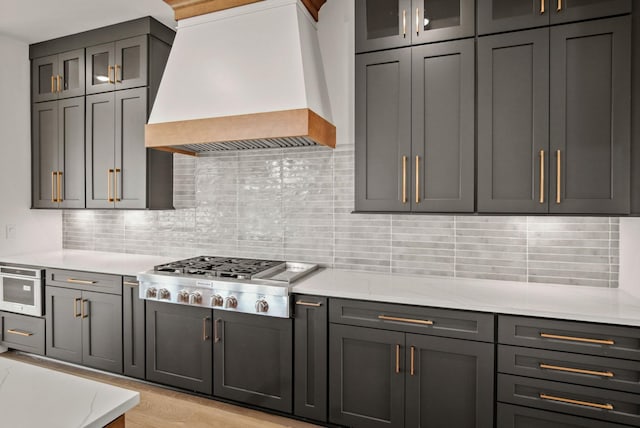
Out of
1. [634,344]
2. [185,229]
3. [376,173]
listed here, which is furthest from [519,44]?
[185,229]

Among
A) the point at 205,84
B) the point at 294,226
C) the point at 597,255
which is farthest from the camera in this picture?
the point at 294,226

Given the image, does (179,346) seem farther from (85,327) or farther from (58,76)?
(58,76)

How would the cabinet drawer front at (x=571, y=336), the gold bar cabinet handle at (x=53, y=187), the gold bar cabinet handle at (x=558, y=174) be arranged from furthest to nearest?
the gold bar cabinet handle at (x=53, y=187) → the gold bar cabinet handle at (x=558, y=174) → the cabinet drawer front at (x=571, y=336)

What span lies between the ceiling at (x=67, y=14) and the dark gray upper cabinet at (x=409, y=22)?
1586 mm

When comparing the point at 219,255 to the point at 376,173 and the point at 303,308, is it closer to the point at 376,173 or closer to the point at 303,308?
the point at 303,308

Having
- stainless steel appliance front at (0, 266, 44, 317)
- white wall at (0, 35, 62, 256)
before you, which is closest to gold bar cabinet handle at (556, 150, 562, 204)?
stainless steel appliance front at (0, 266, 44, 317)

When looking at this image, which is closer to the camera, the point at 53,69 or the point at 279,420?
the point at 279,420

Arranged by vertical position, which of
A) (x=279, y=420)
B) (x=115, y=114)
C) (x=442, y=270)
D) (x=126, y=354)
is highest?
(x=115, y=114)

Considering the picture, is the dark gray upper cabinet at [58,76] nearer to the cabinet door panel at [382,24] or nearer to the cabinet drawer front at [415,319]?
the cabinet door panel at [382,24]

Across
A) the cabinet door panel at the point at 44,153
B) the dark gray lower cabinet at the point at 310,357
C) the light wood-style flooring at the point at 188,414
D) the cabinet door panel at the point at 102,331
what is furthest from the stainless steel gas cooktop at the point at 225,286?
the cabinet door panel at the point at 44,153

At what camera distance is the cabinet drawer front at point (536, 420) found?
1.78 m

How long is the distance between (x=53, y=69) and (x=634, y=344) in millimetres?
4728

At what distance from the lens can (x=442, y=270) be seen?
2639 mm

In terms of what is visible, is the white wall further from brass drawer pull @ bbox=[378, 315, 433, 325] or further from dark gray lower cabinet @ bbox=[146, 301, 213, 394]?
brass drawer pull @ bbox=[378, 315, 433, 325]
